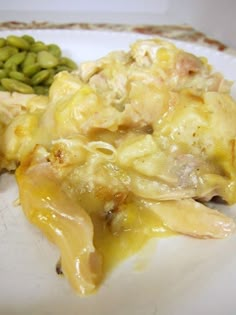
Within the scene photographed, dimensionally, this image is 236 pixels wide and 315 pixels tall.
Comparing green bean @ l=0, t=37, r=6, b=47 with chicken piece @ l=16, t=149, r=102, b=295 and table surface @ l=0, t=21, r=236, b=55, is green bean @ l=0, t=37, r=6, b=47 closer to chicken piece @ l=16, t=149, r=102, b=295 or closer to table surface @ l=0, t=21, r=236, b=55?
table surface @ l=0, t=21, r=236, b=55

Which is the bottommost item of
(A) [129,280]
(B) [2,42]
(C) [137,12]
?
(A) [129,280]

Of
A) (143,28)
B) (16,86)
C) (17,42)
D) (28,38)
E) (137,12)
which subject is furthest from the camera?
(137,12)

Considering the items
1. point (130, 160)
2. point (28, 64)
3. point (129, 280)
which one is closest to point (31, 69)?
point (28, 64)

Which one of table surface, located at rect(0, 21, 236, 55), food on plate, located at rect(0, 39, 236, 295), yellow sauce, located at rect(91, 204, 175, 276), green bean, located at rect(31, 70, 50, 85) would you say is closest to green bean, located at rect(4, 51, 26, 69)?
green bean, located at rect(31, 70, 50, 85)

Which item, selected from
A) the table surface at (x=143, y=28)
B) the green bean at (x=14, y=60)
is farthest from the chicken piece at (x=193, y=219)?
the table surface at (x=143, y=28)

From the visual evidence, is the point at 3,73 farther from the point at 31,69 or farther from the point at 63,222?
the point at 63,222

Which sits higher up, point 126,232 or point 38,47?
point 38,47
